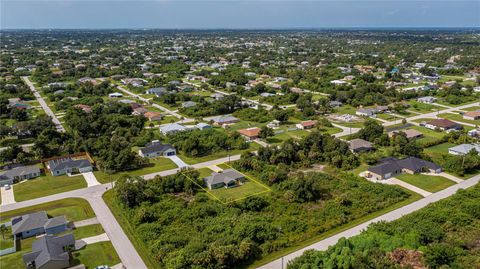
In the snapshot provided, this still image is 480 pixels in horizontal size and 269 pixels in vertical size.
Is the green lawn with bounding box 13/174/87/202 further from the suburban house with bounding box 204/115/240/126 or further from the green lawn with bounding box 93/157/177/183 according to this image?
the suburban house with bounding box 204/115/240/126

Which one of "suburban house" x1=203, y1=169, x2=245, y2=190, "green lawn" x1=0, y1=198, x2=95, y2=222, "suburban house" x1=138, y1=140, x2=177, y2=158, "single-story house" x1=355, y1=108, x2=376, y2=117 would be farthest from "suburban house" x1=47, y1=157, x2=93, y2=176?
"single-story house" x1=355, y1=108, x2=376, y2=117

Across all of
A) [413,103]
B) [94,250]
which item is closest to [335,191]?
[94,250]

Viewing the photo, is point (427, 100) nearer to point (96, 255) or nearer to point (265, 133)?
point (265, 133)

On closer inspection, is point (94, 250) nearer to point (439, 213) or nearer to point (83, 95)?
point (439, 213)

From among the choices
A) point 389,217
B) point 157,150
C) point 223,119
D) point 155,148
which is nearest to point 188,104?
point 223,119

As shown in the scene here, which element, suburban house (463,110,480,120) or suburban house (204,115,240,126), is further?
suburban house (463,110,480,120)

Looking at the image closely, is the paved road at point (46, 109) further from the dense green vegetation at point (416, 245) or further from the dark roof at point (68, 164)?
the dense green vegetation at point (416, 245)

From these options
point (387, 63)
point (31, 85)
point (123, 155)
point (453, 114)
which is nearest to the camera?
point (123, 155)
